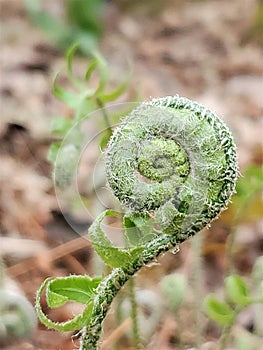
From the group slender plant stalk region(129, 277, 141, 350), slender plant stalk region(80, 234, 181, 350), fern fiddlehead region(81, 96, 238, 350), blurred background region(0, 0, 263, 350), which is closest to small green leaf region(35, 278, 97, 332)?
slender plant stalk region(80, 234, 181, 350)

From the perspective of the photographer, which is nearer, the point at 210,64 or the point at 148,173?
the point at 148,173

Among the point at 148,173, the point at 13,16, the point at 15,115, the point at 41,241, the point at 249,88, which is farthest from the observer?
the point at 13,16

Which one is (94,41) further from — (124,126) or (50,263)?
(124,126)

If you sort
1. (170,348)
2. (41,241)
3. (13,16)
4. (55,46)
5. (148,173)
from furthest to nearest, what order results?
(13,16), (55,46), (41,241), (170,348), (148,173)

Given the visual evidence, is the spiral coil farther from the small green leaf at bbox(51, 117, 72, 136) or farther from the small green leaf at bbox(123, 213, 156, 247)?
the small green leaf at bbox(51, 117, 72, 136)

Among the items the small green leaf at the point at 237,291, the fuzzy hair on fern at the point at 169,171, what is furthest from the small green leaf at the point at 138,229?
the small green leaf at the point at 237,291

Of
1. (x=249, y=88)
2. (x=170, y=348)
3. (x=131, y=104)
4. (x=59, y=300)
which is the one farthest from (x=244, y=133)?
(x=59, y=300)

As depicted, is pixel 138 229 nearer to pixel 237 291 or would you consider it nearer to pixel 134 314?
pixel 237 291

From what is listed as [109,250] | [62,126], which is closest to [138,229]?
[109,250]
